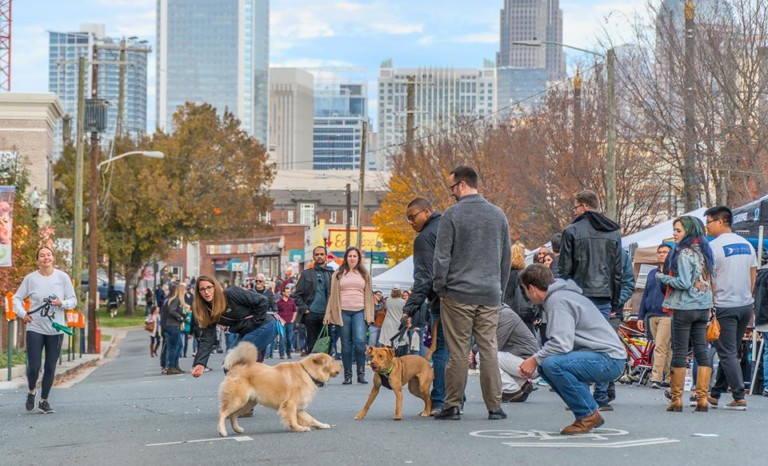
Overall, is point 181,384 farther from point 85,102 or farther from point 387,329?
point 85,102

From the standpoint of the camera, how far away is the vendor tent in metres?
27.2

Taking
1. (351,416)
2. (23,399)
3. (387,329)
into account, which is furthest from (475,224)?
(387,329)

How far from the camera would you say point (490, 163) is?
46.4 metres

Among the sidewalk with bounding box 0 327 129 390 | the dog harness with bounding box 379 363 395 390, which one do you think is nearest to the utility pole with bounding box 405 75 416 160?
the sidewalk with bounding box 0 327 129 390

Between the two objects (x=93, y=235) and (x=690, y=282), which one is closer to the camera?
(x=690, y=282)

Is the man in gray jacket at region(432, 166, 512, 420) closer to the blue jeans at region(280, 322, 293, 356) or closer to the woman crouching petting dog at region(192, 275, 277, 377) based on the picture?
the woman crouching petting dog at region(192, 275, 277, 377)

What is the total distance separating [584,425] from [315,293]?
28.7ft

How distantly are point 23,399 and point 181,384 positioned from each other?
3.30 m

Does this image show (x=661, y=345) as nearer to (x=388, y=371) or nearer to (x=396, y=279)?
(x=388, y=371)

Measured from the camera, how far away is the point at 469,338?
1085 centimetres

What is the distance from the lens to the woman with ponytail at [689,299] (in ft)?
38.3

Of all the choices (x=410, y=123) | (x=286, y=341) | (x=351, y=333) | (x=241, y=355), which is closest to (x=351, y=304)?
(x=351, y=333)

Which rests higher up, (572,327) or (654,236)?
(654,236)

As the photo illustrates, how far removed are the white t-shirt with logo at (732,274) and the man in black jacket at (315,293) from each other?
704 cm
